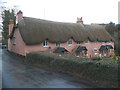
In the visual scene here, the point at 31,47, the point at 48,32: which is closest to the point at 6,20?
the point at 48,32

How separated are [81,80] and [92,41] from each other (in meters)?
21.6

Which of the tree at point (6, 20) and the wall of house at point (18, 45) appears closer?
the wall of house at point (18, 45)

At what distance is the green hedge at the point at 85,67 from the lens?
30.3 ft

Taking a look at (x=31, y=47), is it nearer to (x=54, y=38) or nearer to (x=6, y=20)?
(x=54, y=38)

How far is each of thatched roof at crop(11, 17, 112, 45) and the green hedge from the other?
693cm

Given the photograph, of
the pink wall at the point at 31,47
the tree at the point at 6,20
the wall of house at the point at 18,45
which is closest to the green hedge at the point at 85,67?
the pink wall at the point at 31,47

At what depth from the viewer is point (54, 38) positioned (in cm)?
2459

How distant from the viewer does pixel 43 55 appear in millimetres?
15633

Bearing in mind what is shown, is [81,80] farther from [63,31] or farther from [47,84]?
[63,31]

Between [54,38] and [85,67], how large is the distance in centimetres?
1428

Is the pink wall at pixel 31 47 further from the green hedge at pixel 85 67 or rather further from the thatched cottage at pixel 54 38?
the green hedge at pixel 85 67

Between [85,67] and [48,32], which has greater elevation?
[48,32]

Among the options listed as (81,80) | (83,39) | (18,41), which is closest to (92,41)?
(83,39)

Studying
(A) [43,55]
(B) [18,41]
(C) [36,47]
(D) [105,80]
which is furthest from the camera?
(B) [18,41]
